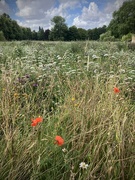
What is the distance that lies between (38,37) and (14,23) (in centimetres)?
1916

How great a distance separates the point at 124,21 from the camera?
41.4 metres

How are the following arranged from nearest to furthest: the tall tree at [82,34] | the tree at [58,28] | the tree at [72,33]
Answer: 1. the tree at [58,28]
2. the tree at [72,33]
3. the tall tree at [82,34]

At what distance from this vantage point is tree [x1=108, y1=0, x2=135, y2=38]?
1550 inches

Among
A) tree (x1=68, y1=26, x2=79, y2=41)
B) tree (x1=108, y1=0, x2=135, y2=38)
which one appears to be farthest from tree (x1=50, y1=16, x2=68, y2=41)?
tree (x1=108, y1=0, x2=135, y2=38)

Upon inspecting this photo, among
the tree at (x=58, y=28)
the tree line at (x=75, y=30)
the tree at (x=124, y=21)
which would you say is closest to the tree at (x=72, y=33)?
the tree line at (x=75, y=30)

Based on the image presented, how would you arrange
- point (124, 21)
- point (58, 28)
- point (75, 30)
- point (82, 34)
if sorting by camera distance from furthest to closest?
point (82, 34)
point (75, 30)
point (58, 28)
point (124, 21)

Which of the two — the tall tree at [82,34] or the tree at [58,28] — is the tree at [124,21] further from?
the tall tree at [82,34]

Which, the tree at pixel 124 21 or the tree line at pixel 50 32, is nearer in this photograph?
the tree at pixel 124 21

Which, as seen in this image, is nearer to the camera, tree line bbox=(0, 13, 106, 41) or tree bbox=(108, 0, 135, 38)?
tree bbox=(108, 0, 135, 38)

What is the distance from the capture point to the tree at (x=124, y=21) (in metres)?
39.4

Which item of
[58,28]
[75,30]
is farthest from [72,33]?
[58,28]

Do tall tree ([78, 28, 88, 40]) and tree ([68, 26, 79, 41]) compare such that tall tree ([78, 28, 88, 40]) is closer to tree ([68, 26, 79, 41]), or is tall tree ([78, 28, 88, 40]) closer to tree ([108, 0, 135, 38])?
tree ([68, 26, 79, 41])

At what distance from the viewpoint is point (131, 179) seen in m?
1.55

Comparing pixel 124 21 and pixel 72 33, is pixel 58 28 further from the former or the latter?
pixel 124 21
